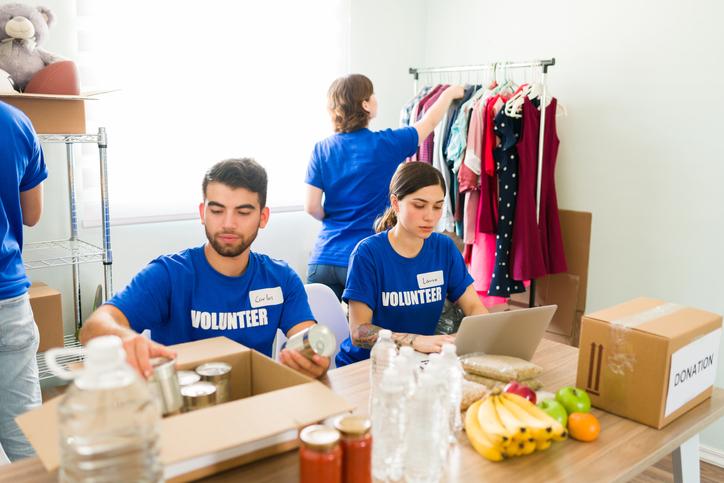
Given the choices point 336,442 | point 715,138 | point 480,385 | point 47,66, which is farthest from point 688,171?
point 47,66

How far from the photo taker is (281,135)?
3.56 meters

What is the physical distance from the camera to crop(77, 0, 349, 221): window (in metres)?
2.95

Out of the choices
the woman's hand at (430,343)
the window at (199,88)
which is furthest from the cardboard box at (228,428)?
the window at (199,88)

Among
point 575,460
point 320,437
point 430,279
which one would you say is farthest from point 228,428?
point 430,279

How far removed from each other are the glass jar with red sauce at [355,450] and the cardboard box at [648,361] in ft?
2.19

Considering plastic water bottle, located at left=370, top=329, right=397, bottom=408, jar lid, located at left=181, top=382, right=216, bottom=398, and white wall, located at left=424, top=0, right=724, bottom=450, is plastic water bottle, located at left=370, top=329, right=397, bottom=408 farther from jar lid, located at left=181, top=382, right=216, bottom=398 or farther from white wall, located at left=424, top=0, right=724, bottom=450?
white wall, located at left=424, top=0, right=724, bottom=450

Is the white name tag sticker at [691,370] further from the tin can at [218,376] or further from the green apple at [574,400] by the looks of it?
the tin can at [218,376]

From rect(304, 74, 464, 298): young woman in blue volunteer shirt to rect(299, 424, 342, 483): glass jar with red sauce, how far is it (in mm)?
1922

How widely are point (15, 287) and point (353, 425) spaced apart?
4.70ft

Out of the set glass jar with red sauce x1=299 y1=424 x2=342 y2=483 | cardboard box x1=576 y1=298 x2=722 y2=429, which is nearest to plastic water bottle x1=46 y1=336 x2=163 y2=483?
glass jar with red sauce x1=299 y1=424 x2=342 y2=483

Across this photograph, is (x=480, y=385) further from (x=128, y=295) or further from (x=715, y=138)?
(x=715, y=138)

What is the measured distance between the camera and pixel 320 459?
0.89 m

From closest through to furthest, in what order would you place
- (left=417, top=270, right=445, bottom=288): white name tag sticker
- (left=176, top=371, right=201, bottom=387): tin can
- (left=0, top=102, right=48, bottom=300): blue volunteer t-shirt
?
(left=176, top=371, right=201, bottom=387): tin can
(left=0, top=102, right=48, bottom=300): blue volunteer t-shirt
(left=417, top=270, right=445, bottom=288): white name tag sticker

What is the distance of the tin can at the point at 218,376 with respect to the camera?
117 centimetres
